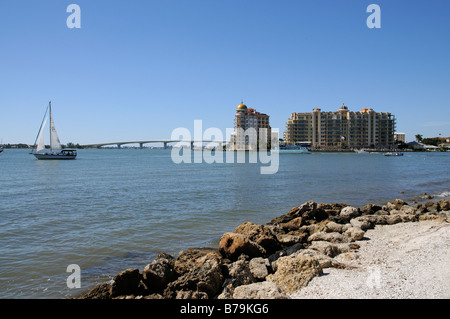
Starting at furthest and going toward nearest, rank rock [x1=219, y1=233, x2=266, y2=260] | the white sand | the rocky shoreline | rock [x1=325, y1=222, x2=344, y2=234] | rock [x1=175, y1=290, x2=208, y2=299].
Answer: rock [x1=325, y1=222, x2=344, y2=234] < rock [x1=219, y1=233, x2=266, y2=260] < the rocky shoreline < rock [x1=175, y1=290, x2=208, y2=299] < the white sand

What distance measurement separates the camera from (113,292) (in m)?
6.93

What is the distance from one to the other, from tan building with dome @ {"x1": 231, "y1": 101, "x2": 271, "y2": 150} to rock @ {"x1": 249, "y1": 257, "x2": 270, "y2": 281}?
487 feet

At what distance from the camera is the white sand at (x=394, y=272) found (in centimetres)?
606

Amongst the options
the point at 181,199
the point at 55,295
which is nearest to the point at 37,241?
the point at 55,295

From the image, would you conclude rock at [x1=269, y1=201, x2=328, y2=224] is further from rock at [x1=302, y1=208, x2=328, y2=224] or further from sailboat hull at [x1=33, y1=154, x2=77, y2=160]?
sailboat hull at [x1=33, y1=154, x2=77, y2=160]

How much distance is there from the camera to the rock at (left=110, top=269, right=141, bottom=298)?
698cm

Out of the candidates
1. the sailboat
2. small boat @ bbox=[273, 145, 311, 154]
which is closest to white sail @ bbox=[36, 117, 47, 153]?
the sailboat

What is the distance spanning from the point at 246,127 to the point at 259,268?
15706 centimetres

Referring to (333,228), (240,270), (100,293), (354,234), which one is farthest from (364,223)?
(100,293)

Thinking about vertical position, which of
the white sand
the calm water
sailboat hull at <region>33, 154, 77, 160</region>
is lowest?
the calm water

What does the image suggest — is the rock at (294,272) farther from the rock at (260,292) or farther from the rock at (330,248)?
the rock at (330,248)

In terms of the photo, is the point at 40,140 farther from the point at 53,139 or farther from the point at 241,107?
the point at 241,107

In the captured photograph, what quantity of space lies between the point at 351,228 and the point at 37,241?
11.5 meters
